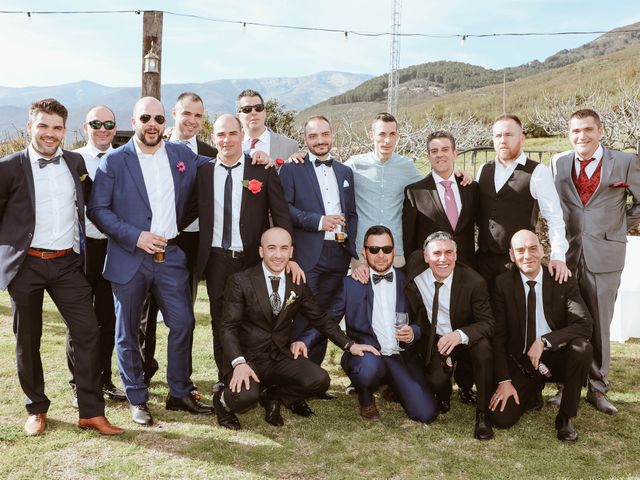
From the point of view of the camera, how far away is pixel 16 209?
13.6ft

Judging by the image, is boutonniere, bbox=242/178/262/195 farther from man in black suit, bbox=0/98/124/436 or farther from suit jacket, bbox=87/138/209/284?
man in black suit, bbox=0/98/124/436

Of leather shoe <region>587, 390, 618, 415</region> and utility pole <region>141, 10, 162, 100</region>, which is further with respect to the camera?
utility pole <region>141, 10, 162, 100</region>

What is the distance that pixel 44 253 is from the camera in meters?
4.23

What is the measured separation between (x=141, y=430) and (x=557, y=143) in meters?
42.4

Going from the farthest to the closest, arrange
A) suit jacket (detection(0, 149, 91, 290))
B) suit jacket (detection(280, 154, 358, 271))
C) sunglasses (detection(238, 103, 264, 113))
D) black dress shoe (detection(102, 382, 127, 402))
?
sunglasses (detection(238, 103, 264, 113)) → suit jacket (detection(280, 154, 358, 271)) → black dress shoe (detection(102, 382, 127, 402)) → suit jacket (detection(0, 149, 91, 290))

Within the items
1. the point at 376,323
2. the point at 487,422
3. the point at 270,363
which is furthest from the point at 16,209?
the point at 487,422

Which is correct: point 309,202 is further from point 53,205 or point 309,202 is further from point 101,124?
point 53,205

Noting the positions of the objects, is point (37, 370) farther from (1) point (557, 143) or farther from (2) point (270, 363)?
(1) point (557, 143)

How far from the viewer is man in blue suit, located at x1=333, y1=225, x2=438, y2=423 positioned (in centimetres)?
475

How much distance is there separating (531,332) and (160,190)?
3262 mm

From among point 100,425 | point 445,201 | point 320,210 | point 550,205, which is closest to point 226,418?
point 100,425

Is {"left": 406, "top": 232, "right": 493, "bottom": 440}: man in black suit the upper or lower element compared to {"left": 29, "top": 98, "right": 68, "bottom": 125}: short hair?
lower

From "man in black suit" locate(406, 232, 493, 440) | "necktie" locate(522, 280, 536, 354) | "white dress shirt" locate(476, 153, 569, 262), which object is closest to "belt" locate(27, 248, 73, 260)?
"man in black suit" locate(406, 232, 493, 440)

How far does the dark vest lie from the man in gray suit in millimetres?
422
